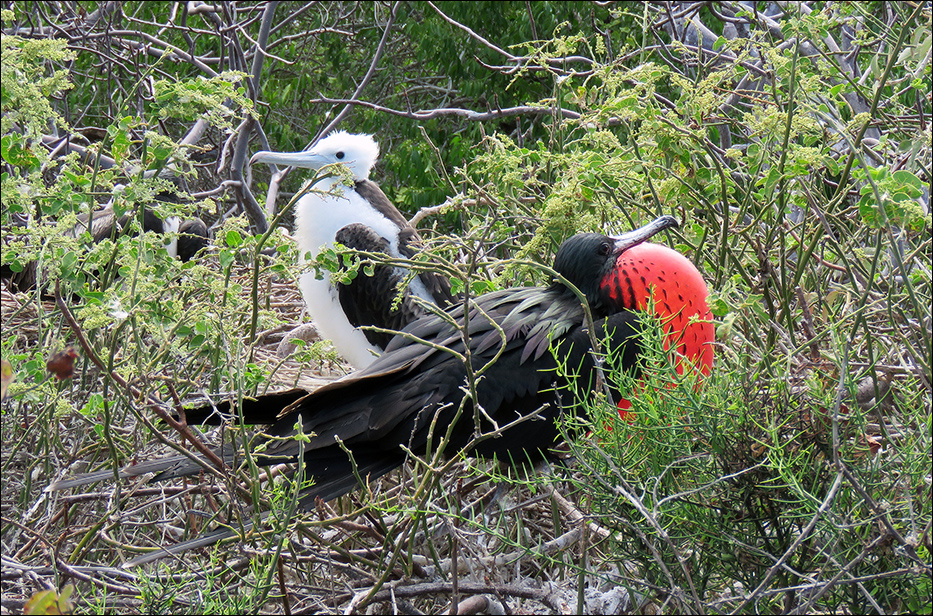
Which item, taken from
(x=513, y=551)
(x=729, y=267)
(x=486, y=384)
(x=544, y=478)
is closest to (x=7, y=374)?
(x=544, y=478)

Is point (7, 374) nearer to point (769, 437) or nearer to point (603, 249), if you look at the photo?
point (769, 437)

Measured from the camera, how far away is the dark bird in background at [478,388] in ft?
6.00

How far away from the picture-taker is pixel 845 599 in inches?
45.7

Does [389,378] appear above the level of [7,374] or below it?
below

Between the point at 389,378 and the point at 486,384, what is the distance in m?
0.21

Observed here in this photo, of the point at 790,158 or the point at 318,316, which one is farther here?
the point at 318,316

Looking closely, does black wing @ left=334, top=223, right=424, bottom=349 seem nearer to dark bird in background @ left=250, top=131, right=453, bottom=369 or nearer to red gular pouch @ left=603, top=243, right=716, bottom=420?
dark bird in background @ left=250, top=131, right=453, bottom=369

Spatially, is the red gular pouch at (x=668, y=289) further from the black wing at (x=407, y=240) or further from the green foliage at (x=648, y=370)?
the black wing at (x=407, y=240)

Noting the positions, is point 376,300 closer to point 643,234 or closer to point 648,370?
point 643,234

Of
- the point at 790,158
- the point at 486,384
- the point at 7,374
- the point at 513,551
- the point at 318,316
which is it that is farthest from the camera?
the point at 318,316

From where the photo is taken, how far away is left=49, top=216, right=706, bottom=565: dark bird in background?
6.00 feet

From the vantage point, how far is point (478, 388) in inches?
75.5

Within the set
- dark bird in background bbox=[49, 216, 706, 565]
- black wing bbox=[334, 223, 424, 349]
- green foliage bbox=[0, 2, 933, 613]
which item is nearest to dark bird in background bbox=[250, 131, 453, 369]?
black wing bbox=[334, 223, 424, 349]

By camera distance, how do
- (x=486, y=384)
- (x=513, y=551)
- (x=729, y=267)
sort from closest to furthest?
1. (x=513, y=551)
2. (x=729, y=267)
3. (x=486, y=384)
